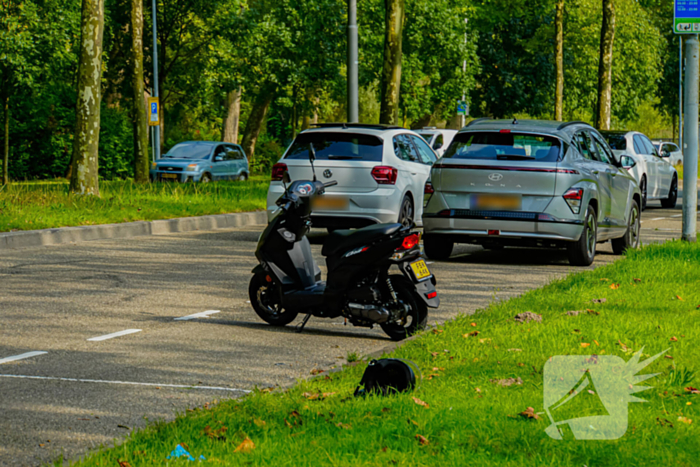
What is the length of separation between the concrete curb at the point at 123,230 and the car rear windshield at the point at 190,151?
A: 12.9 meters

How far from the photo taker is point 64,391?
5574 millimetres

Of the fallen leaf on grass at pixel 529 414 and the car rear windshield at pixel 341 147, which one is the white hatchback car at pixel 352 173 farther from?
the fallen leaf on grass at pixel 529 414

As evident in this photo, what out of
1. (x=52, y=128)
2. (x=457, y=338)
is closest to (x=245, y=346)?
(x=457, y=338)

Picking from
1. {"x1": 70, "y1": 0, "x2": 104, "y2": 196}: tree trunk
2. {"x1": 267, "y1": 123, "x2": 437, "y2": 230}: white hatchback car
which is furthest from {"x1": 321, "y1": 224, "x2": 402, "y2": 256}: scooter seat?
{"x1": 70, "y1": 0, "x2": 104, "y2": 196}: tree trunk

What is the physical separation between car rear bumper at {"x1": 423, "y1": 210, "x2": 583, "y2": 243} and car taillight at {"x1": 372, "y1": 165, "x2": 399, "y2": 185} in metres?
1.84

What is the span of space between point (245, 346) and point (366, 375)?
6.67ft

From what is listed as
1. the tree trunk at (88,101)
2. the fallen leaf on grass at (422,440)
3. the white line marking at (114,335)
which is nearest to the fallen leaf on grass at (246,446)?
the fallen leaf on grass at (422,440)

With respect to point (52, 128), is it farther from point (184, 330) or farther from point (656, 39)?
point (656, 39)

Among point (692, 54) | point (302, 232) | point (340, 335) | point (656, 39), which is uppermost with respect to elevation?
point (656, 39)

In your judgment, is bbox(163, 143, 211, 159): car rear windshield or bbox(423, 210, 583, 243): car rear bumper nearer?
bbox(423, 210, 583, 243): car rear bumper

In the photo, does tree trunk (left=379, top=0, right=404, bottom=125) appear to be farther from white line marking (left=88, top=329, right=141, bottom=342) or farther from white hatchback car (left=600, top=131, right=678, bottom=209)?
white line marking (left=88, top=329, right=141, bottom=342)

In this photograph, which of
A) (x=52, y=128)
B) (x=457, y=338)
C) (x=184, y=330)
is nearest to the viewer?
(x=457, y=338)

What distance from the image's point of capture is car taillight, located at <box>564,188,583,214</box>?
11.5 m

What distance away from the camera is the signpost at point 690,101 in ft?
39.2
